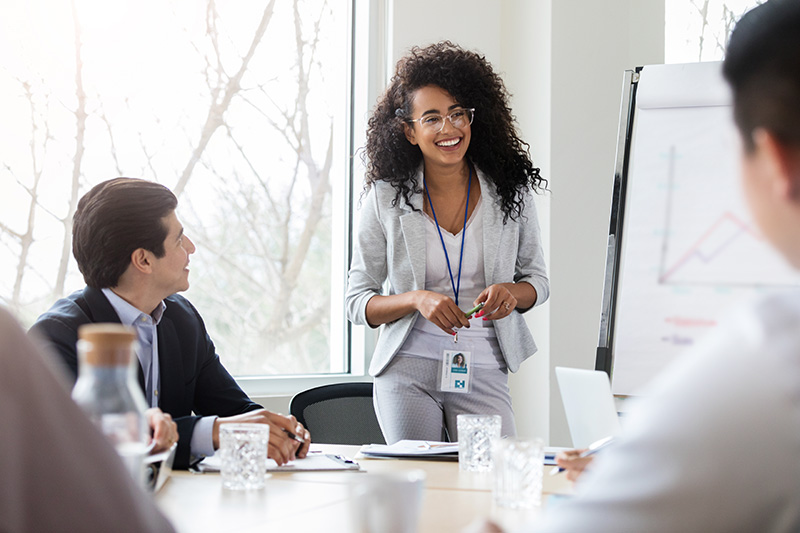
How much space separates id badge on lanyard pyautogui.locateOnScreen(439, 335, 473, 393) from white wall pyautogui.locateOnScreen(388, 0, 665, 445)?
1.26 m

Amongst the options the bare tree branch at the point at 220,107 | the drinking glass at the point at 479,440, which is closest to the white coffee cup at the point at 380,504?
the drinking glass at the point at 479,440

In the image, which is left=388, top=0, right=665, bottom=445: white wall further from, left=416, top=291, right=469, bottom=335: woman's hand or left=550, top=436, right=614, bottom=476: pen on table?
left=550, top=436, right=614, bottom=476: pen on table

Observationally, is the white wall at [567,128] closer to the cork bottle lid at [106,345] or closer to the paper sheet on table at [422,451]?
the paper sheet on table at [422,451]

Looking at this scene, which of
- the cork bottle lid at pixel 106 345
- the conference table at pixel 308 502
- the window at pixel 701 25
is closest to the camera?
the cork bottle lid at pixel 106 345

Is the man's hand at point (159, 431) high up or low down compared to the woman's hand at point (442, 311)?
down

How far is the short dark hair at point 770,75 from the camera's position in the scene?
2.17 feet

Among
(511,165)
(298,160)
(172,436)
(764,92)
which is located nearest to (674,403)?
(764,92)

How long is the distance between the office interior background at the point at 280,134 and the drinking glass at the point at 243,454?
1913mm

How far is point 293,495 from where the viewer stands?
1400 mm

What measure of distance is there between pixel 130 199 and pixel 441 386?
1022 mm

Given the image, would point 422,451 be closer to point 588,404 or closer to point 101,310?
point 588,404

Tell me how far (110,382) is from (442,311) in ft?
4.80

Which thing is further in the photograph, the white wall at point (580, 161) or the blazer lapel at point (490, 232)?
the white wall at point (580, 161)

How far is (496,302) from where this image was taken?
7.39 feet
